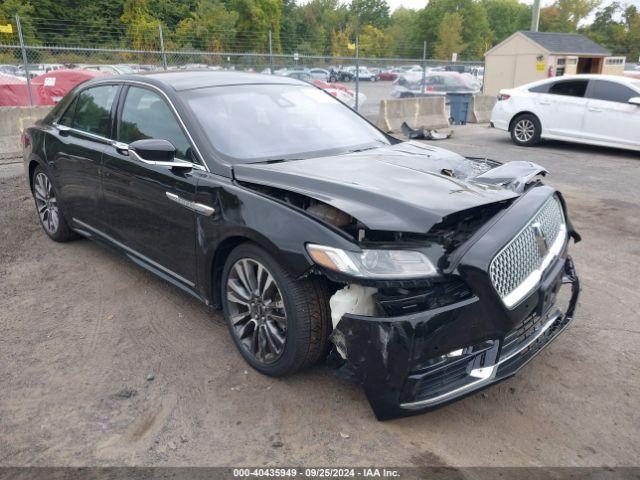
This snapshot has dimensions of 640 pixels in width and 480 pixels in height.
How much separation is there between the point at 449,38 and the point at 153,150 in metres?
61.6

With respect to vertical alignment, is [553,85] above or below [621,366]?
above

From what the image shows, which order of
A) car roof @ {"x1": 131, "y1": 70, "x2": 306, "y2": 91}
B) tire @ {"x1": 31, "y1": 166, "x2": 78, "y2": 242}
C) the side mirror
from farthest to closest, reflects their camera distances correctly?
1. tire @ {"x1": 31, "y1": 166, "x2": 78, "y2": 242}
2. car roof @ {"x1": 131, "y1": 70, "x2": 306, "y2": 91}
3. the side mirror

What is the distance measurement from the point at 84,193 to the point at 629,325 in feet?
14.2

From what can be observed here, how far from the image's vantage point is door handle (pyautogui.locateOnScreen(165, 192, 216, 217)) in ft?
10.8

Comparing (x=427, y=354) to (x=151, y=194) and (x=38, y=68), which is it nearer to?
(x=151, y=194)

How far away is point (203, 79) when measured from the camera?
13.5ft

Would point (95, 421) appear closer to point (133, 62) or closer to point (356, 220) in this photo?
point (356, 220)

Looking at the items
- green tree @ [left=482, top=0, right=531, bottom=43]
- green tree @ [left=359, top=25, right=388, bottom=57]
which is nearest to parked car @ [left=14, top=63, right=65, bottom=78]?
green tree @ [left=359, top=25, right=388, bottom=57]

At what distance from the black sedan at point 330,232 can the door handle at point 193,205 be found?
2cm

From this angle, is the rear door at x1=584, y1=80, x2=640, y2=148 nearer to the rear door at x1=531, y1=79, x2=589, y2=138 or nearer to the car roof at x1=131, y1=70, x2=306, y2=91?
the rear door at x1=531, y1=79, x2=589, y2=138

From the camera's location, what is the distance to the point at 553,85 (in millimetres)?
11305

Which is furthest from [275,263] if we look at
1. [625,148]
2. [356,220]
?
[625,148]

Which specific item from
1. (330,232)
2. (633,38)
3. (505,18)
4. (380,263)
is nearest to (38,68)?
(330,232)

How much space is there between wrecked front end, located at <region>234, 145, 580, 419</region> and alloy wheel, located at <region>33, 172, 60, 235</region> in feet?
11.8
